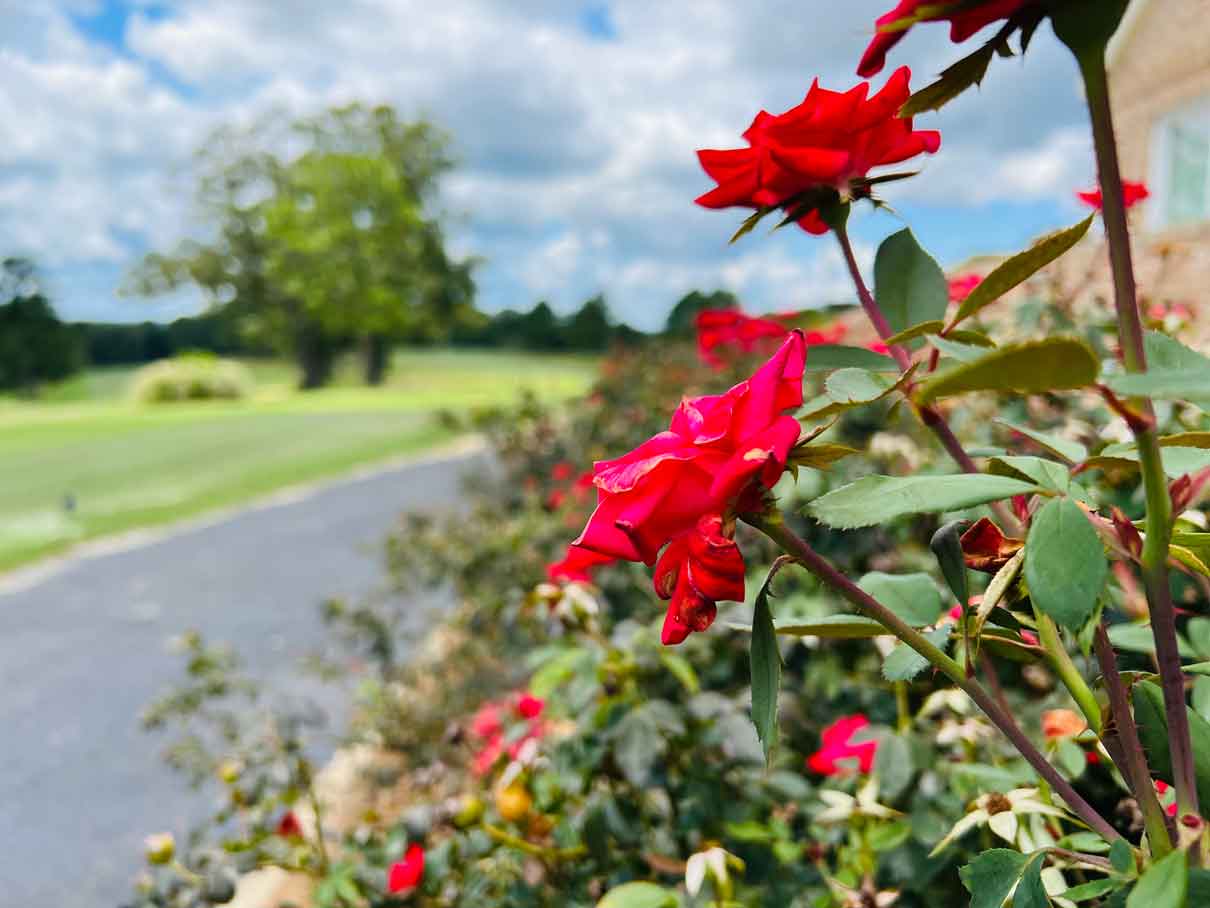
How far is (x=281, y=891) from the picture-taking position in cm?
164

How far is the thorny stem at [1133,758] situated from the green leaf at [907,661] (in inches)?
3.3

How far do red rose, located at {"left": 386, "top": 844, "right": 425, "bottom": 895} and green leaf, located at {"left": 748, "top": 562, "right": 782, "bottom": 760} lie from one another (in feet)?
3.11

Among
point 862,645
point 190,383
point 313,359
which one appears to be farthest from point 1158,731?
point 313,359

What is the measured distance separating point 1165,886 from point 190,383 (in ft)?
79.0

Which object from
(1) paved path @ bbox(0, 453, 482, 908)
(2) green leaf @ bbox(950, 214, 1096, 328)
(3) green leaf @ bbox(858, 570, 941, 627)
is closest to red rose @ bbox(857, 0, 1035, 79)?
(2) green leaf @ bbox(950, 214, 1096, 328)

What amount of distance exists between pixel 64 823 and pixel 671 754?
6.41 ft

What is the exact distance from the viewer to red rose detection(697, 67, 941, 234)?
469 mm

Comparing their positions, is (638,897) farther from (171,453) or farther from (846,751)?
(171,453)

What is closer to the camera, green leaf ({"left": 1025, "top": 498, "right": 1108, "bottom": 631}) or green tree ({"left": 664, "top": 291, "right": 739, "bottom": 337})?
green leaf ({"left": 1025, "top": 498, "right": 1108, "bottom": 631})

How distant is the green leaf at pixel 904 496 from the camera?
0.38m

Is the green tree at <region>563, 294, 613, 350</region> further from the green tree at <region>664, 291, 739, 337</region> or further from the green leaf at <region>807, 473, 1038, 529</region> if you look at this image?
the green leaf at <region>807, 473, 1038, 529</region>

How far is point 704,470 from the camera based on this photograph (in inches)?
16.5

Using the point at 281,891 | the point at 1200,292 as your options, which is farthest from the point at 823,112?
the point at 1200,292

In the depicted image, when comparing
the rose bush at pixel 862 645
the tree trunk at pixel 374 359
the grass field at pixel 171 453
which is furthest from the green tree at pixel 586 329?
the rose bush at pixel 862 645
